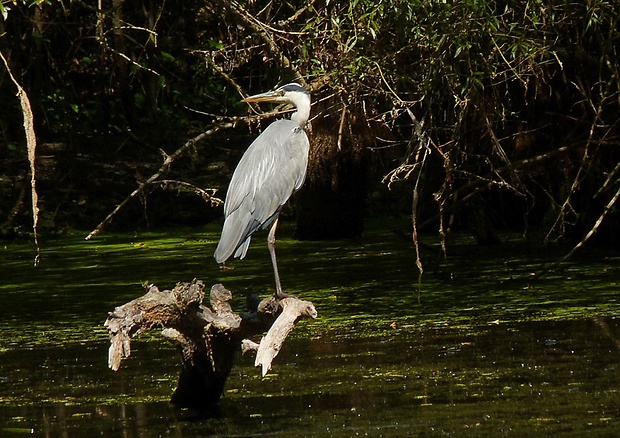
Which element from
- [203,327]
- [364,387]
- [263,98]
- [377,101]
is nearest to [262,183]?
[263,98]

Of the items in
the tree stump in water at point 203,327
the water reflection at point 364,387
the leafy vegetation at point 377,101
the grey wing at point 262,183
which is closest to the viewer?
the tree stump in water at point 203,327

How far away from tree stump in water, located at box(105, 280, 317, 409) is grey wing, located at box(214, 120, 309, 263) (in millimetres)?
1032

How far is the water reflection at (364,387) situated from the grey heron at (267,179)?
28.2 inches

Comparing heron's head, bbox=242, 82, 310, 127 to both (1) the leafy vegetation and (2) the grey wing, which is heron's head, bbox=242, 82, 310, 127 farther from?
(1) the leafy vegetation

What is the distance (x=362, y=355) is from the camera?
22.4 ft

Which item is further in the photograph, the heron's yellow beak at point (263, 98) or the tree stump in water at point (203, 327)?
the heron's yellow beak at point (263, 98)

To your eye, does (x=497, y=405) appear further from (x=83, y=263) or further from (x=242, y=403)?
(x=83, y=263)

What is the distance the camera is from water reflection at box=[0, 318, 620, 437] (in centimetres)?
529

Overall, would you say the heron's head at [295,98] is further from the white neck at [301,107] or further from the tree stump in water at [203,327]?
the tree stump in water at [203,327]

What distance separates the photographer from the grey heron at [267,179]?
6.89m

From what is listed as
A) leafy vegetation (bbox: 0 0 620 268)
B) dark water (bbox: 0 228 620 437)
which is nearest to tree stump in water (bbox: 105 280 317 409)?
dark water (bbox: 0 228 620 437)

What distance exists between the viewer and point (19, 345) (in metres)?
7.50

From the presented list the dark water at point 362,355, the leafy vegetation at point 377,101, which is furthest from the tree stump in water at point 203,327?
the leafy vegetation at point 377,101

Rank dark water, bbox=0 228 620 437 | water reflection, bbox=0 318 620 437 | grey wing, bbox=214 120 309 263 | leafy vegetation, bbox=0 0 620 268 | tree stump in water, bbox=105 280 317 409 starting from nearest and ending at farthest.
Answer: tree stump in water, bbox=105 280 317 409 < water reflection, bbox=0 318 620 437 < dark water, bbox=0 228 620 437 < grey wing, bbox=214 120 309 263 < leafy vegetation, bbox=0 0 620 268
